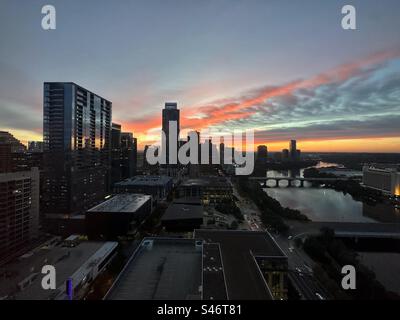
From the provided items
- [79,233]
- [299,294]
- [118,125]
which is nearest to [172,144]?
[118,125]

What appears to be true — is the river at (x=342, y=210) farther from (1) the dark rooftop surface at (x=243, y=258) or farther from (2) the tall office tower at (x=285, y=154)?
(2) the tall office tower at (x=285, y=154)

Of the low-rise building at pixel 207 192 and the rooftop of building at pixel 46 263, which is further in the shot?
the low-rise building at pixel 207 192

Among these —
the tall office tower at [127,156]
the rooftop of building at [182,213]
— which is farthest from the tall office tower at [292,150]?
the rooftop of building at [182,213]

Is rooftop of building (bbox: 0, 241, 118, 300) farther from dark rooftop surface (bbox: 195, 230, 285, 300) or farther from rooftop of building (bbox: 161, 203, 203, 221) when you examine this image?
rooftop of building (bbox: 161, 203, 203, 221)

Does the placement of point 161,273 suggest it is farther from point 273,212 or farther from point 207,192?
point 207,192

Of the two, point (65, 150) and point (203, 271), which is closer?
point (203, 271)

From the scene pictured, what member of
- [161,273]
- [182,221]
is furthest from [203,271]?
[182,221]

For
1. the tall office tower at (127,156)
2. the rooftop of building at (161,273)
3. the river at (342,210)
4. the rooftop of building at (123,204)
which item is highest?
the tall office tower at (127,156)
